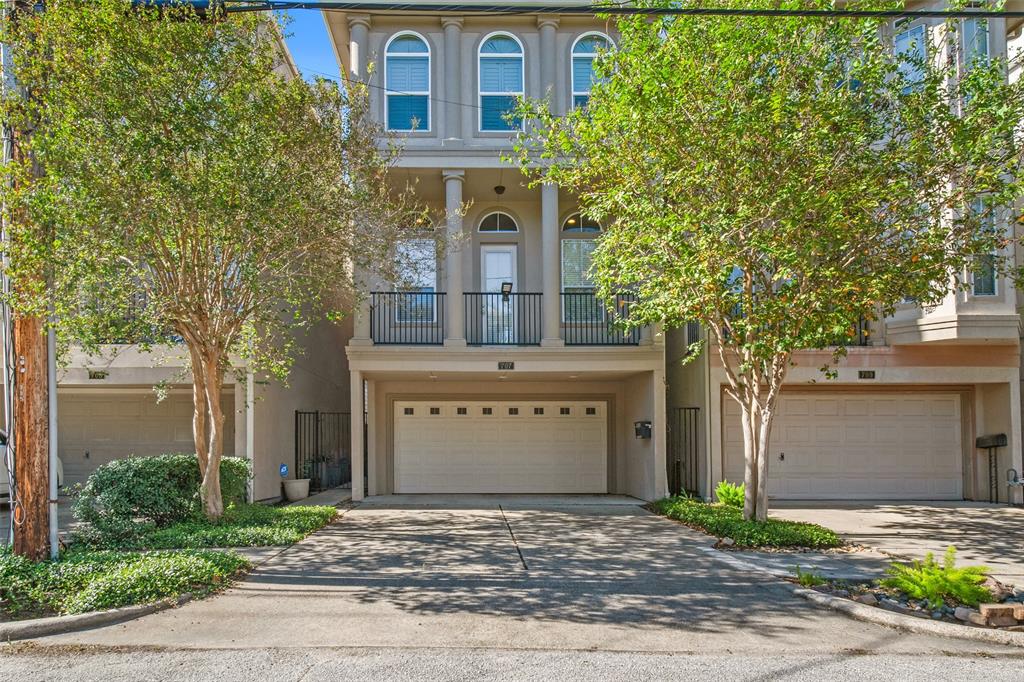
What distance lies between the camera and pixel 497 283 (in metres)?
16.9

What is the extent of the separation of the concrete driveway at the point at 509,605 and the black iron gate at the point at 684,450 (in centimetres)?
474

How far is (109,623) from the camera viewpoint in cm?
686

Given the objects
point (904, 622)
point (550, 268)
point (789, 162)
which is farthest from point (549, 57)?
point (904, 622)

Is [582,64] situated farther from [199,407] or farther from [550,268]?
[199,407]

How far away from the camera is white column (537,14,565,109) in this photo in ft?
50.5

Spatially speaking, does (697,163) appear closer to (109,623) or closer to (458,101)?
(458,101)

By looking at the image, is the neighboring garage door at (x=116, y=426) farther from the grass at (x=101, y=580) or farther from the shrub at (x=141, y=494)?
the grass at (x=101, y=580)

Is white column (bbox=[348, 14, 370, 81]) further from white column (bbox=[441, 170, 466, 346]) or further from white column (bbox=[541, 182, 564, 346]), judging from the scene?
white column (bbox=[541, 182, 564, 346])

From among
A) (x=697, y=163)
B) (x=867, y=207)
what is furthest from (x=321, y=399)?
(x=867, y=207)

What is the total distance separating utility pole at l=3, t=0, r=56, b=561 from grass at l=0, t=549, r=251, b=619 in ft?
0.98

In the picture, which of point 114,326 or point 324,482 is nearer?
point 114,326

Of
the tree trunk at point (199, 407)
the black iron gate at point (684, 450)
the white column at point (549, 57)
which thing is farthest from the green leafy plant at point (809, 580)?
the white column at point (549, 57)

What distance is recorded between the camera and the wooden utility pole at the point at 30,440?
320 inches

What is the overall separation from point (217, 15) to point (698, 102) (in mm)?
5912
